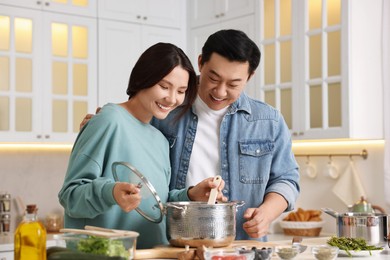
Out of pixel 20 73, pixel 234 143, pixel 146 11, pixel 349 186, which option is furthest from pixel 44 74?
pixel 234 143

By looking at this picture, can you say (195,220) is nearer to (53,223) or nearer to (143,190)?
(143,190)

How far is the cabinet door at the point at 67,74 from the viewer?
14.8 ft

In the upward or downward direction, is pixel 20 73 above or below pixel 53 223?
above

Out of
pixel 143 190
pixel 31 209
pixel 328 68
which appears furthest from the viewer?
pixel 328 68

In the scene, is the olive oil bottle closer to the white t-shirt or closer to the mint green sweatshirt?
the mint green sweatshirt

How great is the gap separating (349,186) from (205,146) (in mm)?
2080

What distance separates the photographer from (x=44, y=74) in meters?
4.49

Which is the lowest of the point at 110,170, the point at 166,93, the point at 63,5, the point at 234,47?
the point at 110,170

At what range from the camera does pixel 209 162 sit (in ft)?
8.35

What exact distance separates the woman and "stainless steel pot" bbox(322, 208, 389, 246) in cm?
62

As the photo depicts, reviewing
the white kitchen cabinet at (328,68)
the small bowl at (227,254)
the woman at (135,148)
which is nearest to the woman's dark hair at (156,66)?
the woman at (135,148)

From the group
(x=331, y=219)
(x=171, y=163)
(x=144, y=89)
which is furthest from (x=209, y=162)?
(x=331, y=219)

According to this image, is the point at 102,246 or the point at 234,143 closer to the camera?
the point at 102,246

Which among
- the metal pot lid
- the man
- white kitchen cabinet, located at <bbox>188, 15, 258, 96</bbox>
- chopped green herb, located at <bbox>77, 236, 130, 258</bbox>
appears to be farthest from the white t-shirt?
white kitchen cabinet, located at <bbox>188, 15, 258, 96</bbox>
